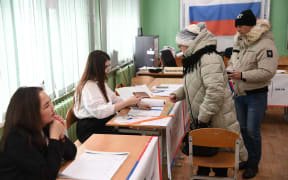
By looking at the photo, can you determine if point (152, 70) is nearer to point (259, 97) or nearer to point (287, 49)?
point (259, 97)

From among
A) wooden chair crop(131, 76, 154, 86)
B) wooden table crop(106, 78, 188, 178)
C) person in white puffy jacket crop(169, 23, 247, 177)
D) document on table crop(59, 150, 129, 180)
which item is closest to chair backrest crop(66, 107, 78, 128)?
wooden table crop(106, 78, 188, 178)

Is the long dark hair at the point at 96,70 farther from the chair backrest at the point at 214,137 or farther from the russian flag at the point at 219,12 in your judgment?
the russian flag at the point at 219,12

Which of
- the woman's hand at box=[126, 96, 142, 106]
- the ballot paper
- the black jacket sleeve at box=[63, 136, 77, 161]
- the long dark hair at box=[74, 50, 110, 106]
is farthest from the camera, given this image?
the ballot paper

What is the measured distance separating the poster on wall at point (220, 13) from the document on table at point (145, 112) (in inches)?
156

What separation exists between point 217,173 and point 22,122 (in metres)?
1.55

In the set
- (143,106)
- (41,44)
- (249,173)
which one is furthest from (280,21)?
(41,44)

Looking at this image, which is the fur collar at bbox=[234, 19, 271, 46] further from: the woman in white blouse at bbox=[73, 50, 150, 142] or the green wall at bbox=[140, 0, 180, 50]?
the green wall at bbox=[140, 0, 180, 50]

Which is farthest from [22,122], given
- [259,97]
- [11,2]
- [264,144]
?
[264,144]

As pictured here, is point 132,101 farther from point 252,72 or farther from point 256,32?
point 256,32

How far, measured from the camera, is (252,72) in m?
2.44

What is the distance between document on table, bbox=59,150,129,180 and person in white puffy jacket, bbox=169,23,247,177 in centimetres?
70

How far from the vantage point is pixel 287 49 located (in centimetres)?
571

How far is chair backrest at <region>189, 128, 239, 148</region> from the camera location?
1968mm

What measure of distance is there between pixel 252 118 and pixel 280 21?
393cm
